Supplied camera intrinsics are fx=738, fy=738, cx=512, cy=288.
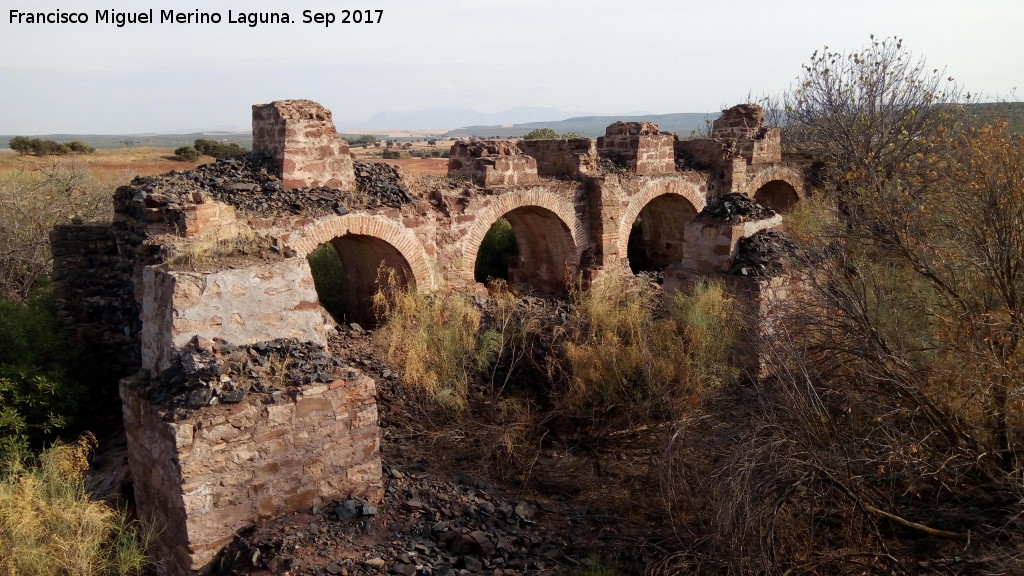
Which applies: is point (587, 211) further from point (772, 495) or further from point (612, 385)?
point (772, 495)

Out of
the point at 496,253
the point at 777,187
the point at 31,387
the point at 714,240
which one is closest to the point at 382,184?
the point at 496,253

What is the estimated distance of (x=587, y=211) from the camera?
40.0ft

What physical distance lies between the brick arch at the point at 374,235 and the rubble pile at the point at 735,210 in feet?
11.8

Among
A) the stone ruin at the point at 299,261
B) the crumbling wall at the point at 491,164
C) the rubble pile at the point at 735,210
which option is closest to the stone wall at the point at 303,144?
the stone ruin at the point at 299,261

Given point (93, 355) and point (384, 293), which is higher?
point (384, 293)

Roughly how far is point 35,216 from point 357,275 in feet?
22.1

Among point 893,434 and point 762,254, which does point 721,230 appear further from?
point 893,434

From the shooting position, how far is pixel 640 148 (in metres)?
13.1

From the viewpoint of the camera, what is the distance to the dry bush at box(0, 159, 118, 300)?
1180 centimetres

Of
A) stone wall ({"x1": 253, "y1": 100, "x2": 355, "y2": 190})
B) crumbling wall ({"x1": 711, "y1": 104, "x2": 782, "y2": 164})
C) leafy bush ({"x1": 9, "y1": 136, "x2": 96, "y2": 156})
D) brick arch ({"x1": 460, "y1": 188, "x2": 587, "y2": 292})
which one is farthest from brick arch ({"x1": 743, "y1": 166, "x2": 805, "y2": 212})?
leafy bush ({"x1": 9, "y1": 136, "x2": 96, "y2": 156})

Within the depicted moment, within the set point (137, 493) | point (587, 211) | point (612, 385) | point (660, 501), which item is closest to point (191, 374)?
point (137, 493)

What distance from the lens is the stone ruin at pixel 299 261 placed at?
4.58m

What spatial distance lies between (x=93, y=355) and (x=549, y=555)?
622 cm

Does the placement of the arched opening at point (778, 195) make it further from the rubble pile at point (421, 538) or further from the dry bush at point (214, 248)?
the dry bush at point (214, 248)
